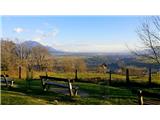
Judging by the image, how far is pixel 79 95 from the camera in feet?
50.0

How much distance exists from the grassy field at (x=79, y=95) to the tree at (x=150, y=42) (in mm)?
1012

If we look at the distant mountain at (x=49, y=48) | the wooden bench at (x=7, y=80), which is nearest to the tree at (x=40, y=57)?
the distant mountain at (x=49, y=48)

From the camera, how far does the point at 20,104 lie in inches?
558

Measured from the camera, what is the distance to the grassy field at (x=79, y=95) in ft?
47.2

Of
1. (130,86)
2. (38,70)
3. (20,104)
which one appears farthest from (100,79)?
(20,104)

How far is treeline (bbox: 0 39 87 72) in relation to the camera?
15.5m

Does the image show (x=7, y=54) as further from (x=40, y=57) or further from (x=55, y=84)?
(x=55, y=84)

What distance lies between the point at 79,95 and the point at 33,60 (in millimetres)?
1930

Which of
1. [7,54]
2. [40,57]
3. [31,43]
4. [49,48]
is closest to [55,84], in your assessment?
[40,57]

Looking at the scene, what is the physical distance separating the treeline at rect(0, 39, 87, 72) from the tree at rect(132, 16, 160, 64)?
1.89m
